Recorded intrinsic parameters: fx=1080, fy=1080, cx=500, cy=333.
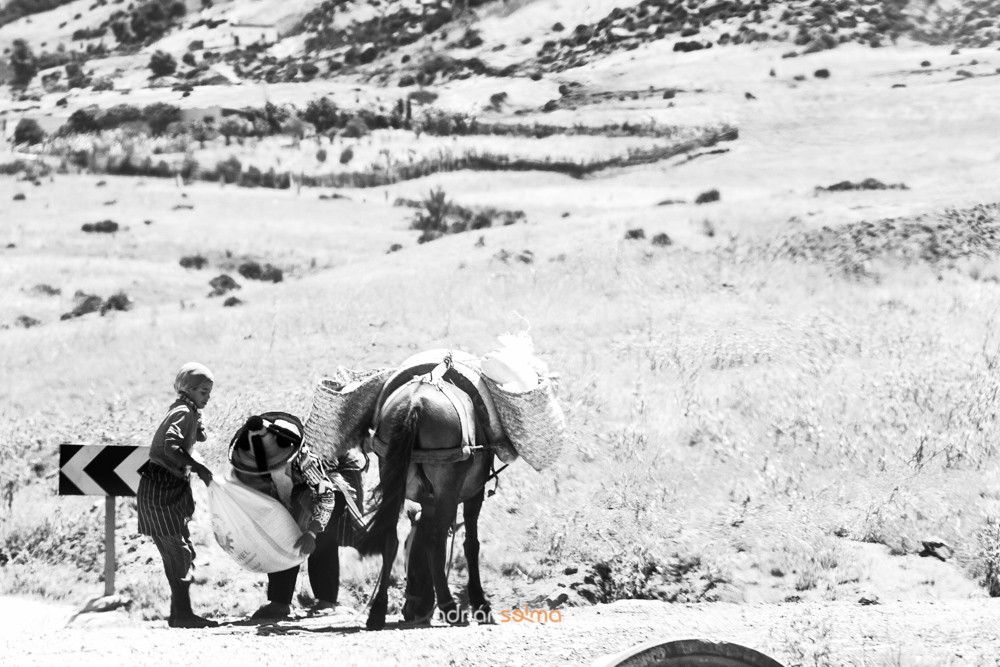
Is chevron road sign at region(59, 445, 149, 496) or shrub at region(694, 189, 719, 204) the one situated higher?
chevron road sign at region(59, 445, 149, 496)

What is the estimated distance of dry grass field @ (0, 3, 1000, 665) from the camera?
903 centimetres

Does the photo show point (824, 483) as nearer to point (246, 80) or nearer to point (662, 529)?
point (662, 529)

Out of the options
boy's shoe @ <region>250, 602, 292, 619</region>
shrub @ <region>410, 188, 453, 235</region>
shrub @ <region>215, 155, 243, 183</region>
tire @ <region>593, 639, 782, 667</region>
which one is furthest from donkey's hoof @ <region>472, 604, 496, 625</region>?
shrub @ <region>215, 155, 243, 183</region>

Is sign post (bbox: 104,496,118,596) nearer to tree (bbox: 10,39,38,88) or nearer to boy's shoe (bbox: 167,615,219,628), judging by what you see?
boy's shoe (bbox: 167,615,219,628)

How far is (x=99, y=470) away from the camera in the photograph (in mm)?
7613

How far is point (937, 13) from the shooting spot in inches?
1672

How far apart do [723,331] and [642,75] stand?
3429 centimetres

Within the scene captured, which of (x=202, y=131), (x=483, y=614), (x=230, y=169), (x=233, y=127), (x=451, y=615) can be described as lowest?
(x=233, y=127)

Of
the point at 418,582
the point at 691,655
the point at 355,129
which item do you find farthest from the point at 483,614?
the point at 355,129

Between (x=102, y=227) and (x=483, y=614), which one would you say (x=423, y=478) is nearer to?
(x=483, y=614)

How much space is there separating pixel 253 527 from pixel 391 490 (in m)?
0.88

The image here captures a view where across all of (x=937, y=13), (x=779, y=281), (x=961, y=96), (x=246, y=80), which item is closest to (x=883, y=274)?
(x=779, y=281)

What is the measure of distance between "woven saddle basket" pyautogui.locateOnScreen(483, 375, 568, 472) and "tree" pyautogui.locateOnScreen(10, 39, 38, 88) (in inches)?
2930

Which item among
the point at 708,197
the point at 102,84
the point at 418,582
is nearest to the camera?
the point at 418,582
